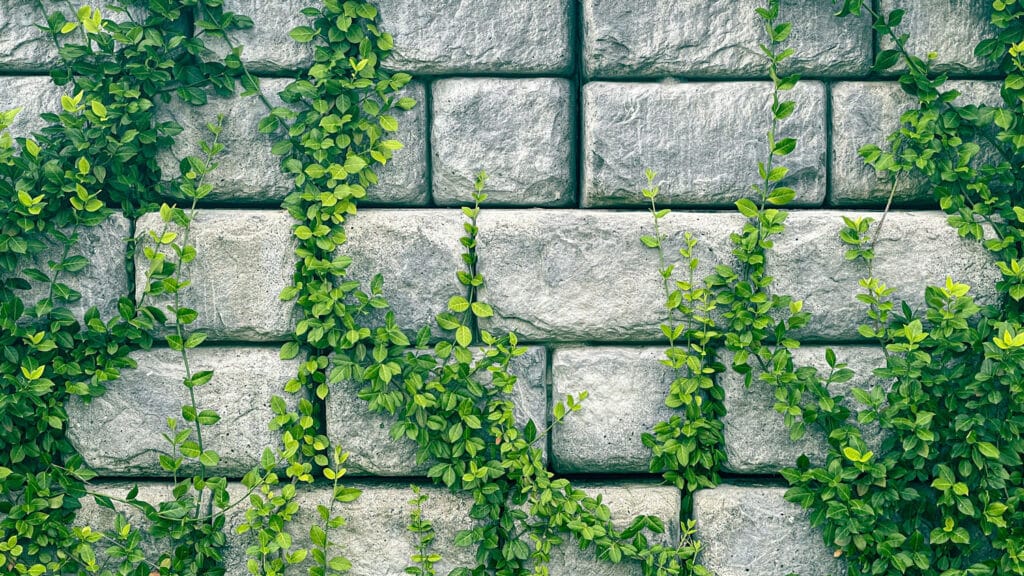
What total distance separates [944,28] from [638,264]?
1272 millimetres

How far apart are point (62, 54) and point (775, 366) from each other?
2.50 meters

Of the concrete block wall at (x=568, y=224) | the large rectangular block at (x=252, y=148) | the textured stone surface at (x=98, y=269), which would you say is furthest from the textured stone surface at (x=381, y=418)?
the textured stone surface at (x=98, y=269)

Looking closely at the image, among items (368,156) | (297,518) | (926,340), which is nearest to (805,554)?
(926,340)

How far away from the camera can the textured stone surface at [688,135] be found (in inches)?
96.2

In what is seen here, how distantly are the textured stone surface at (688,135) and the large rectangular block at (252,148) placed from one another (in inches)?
22.6

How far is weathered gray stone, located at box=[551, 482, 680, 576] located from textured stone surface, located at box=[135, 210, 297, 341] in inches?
46.8

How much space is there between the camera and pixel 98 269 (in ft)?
8.06

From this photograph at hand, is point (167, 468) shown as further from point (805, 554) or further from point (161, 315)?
point (805, 554)

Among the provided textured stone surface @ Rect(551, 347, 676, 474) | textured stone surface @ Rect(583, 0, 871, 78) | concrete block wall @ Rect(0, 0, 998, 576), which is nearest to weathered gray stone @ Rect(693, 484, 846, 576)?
concrete block wall @ Rect(0, 0, 998, 576)

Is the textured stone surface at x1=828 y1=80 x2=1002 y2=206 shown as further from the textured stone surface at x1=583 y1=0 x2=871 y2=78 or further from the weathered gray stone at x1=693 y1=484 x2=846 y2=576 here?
the weathered gray stone at x1=693 y1=484 x2=846 y2=576

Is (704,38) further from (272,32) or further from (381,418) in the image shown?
(381,418)

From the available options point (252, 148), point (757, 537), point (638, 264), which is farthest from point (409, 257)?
point (757, 537)

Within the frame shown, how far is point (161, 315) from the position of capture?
2410 mm

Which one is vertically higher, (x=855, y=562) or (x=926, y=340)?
(x=926, y=340)
